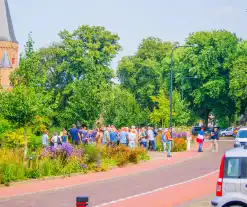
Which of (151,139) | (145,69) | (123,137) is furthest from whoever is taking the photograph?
(145,69)

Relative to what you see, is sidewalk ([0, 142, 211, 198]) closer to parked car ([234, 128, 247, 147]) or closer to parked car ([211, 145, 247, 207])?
parked car ([234, 128, 247, 147])

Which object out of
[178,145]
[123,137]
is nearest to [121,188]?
[123,137]

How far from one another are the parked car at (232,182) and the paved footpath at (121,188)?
5.06 m

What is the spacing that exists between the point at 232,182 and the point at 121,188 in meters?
9.69

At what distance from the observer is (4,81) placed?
10150 cm

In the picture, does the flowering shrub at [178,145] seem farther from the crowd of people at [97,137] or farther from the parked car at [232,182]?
the parked car at [232,182]

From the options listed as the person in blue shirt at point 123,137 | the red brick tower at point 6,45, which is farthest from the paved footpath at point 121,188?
the red brick tower at point 6,45

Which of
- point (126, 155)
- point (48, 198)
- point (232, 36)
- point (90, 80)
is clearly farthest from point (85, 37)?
point (48, 198)

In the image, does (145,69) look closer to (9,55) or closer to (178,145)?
(9,55)

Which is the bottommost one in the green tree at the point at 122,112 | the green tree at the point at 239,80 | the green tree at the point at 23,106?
the green tree at the point at 23,106

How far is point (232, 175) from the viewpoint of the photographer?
11.4 meters

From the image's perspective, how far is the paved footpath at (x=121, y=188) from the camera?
17.2 m

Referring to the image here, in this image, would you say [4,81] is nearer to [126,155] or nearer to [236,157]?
[126,155]

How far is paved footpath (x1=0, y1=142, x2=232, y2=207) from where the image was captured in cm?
1723
